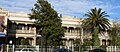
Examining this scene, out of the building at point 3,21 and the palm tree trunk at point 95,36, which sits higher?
the building at point 3,21

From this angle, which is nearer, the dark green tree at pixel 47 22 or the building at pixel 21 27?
the dark green tree at pixel 47 22

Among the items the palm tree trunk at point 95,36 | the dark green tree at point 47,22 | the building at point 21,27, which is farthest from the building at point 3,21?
the palm tree trunk at point 95,36

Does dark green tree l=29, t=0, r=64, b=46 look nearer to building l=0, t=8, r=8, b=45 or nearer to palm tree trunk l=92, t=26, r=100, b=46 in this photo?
building l=0, t=8, r=8, b=45

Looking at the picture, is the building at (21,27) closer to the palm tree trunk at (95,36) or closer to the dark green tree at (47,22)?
the palm tree trunk at (95,36)

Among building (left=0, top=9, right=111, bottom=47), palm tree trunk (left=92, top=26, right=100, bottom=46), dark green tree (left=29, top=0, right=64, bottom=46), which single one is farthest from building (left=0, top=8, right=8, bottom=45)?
palm tree trunk (left=92, top=26, right=100, bottom=46)

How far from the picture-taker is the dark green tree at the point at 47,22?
4073 cm

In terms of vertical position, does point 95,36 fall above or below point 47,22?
below

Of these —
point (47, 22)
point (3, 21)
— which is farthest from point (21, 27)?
point (47, 22)

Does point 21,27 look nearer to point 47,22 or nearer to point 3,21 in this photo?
point 3,21

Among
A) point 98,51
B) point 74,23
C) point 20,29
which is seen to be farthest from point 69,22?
point 98,51

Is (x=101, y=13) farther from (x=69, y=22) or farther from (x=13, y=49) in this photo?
(x=13, y=49)

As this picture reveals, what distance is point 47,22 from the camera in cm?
4069

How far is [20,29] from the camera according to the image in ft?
193

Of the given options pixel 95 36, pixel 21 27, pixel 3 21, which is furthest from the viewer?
pixel 21 27
